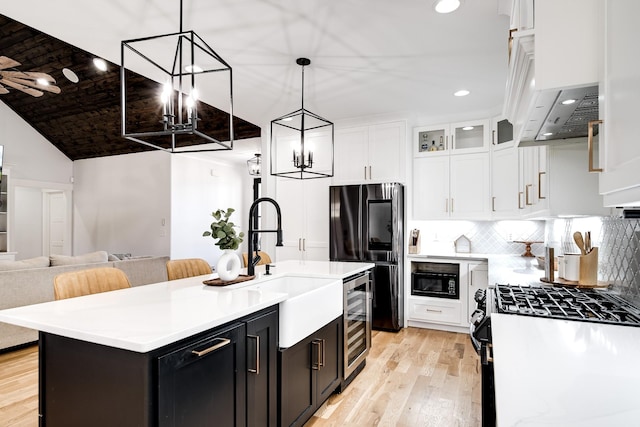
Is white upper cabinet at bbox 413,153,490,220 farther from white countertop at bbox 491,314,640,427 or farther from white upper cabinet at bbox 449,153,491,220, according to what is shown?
white countertop at bbox 491,314,640,427

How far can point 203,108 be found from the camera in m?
5.20

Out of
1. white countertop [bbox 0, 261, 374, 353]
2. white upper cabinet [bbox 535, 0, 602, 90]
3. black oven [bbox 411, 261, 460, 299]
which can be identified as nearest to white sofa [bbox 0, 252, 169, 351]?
white countertop [bbox 0, 261, 374, 353]

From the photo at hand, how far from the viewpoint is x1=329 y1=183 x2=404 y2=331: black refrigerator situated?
429 cm

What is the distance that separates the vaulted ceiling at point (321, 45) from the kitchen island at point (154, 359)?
5.98 feet

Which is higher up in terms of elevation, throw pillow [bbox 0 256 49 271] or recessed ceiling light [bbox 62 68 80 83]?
recessed ceiling light [bbox 62 68 80 83]

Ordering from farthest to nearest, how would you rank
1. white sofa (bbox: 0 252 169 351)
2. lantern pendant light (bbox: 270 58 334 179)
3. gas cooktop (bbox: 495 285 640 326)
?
lantern pendant light (bbox: 270 58 334 179)
white sofa (bbox: 0 252 169 351)
gas cooktop (bbox: 495 285 640 326)

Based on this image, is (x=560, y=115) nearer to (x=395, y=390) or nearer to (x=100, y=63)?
(x=395, y=390)

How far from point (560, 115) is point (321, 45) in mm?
1868

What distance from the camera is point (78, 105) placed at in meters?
5.99

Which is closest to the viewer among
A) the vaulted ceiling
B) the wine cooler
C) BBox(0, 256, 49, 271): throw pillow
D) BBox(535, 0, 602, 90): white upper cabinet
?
BBox(535, 0, 602, 90): white upper cabinet

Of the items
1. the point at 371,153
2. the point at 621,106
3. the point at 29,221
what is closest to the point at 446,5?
the point at 621,106

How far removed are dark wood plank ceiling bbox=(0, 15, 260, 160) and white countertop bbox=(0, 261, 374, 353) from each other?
3.07 metres

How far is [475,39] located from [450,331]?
3.17m

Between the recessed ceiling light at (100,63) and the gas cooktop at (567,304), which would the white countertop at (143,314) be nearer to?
the gas cooktop at (567,304)
